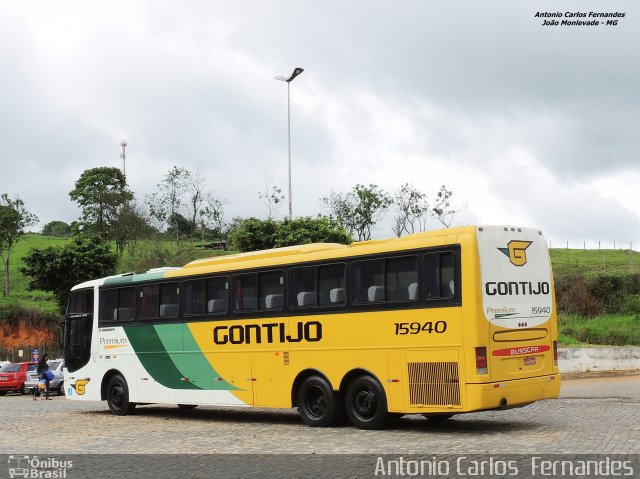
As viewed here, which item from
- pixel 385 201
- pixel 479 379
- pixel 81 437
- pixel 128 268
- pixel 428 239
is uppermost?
pixel 385 201

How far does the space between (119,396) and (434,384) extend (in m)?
10.1

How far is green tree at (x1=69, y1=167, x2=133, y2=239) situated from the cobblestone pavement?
184 feet

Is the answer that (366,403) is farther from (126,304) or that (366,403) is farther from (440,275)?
(126,304)

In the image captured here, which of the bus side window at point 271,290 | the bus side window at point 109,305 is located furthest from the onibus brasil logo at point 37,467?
the bus side window at point 109,305

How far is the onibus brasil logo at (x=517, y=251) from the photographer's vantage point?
1460cm

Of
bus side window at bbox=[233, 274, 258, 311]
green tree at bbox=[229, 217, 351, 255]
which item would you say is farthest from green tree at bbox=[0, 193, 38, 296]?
bus side window at bbox=[233, 274, 258, 311]

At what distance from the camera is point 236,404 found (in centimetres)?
1803

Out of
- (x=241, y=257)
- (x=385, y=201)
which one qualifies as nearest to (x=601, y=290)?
(x=385, y=201)

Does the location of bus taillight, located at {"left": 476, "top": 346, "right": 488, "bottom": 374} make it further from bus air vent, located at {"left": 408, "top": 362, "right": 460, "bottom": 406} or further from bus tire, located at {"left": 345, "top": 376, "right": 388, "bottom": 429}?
bus tire, located at {"left": 345, "top": 376, "right": 388, "bottom": 429}

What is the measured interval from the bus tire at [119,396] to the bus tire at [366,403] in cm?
757

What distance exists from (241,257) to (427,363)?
18.6 ft

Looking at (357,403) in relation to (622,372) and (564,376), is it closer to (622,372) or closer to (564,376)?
(564,376)

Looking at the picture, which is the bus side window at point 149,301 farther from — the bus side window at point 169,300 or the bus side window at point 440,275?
the bus side window at point 440,275

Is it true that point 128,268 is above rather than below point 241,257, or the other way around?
above
